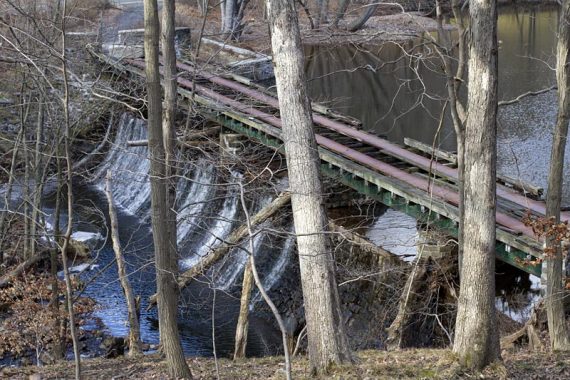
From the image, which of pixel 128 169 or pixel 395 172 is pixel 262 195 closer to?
pixel 395 172

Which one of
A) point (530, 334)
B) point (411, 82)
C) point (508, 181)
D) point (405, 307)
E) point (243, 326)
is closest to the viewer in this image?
point (530, 334)

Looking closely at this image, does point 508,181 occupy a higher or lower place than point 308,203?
lower

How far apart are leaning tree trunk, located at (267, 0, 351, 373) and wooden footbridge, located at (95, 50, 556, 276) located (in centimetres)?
351

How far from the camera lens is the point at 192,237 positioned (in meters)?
21.6

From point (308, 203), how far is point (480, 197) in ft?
6.14

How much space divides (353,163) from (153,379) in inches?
Answer: 368

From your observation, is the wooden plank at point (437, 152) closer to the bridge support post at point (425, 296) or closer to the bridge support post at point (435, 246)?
the bridge support post at point (435, 246)

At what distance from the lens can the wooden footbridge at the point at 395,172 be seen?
14177mm

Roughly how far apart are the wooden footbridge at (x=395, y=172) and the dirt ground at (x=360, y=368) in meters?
2.56

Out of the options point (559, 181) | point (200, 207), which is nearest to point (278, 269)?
point (200, 207)

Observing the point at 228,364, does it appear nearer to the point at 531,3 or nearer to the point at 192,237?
the point at 192,237

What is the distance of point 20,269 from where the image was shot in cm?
1845

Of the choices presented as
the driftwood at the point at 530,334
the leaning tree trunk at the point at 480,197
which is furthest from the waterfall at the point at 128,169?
the leaning tree trunk at the point at 480,197

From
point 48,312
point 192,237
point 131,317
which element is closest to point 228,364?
point 131,317
